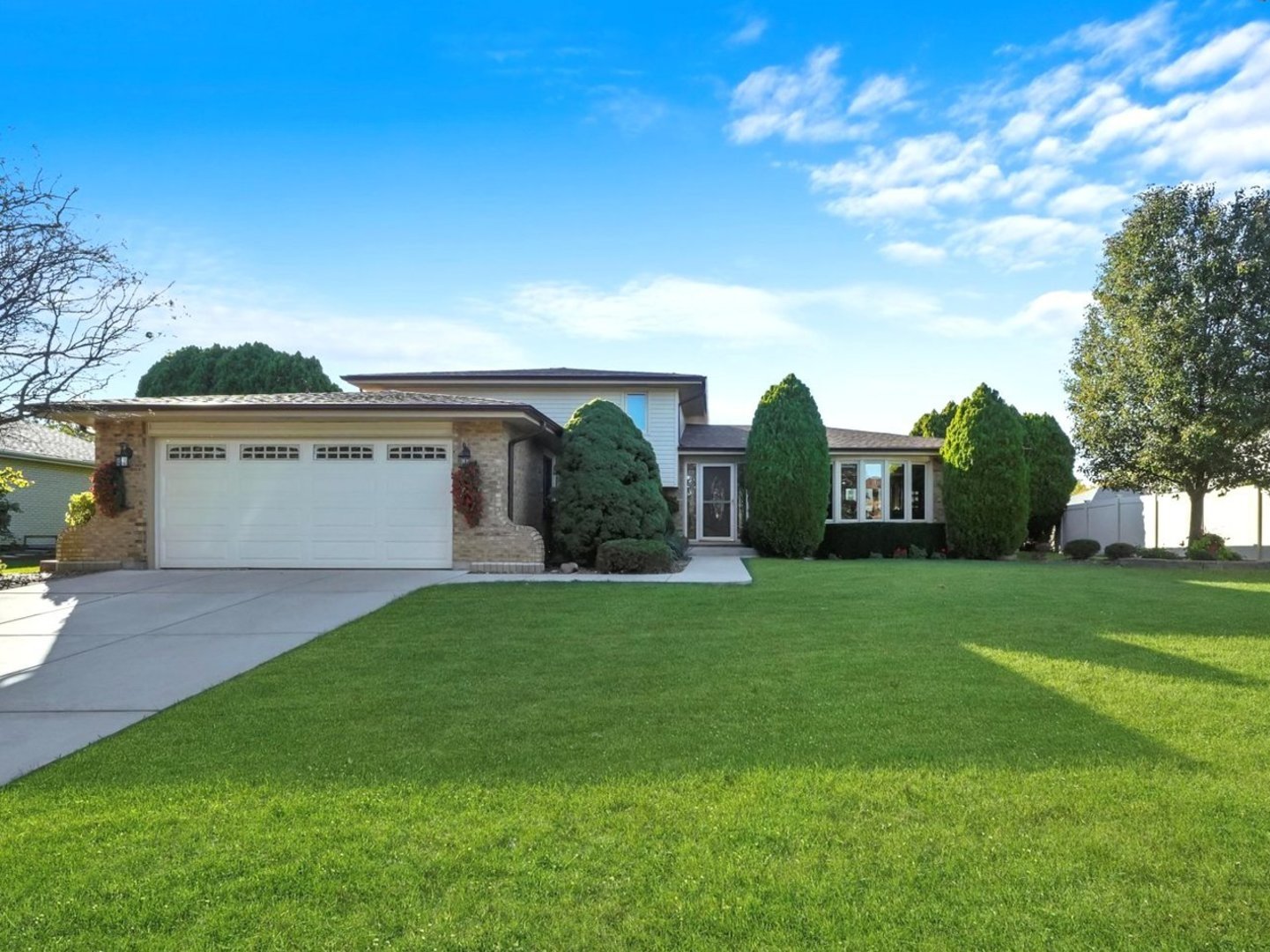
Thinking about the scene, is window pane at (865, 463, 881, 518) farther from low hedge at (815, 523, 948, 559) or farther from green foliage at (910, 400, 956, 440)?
green foliage at (910, 400, 956, 440)

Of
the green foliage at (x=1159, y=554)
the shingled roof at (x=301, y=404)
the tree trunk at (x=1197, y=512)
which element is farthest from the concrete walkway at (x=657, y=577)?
the tree trunk at (x=1197, y=512)

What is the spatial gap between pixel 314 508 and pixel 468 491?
9.69 ft

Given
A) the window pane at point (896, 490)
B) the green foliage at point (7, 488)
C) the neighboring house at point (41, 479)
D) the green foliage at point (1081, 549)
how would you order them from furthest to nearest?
the neighboring house at point (41, 479), the window pane at point (896, 490), the green foliage at point (1081, 549), the green foliage at point (7, 488)

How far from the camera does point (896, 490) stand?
21031 millimetres

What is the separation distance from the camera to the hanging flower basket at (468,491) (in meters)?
13.0

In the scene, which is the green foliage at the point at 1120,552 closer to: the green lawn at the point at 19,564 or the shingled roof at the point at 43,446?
the green lawn at the point at 19,564

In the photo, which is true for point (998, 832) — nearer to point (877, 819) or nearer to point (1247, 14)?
point (877, 819)

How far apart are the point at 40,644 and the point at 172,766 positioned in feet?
15.8

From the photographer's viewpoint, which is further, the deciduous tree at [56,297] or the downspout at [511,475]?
the downspout at [511,475]

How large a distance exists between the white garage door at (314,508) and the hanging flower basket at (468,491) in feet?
1.62

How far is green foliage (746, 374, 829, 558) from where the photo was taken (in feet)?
59.2

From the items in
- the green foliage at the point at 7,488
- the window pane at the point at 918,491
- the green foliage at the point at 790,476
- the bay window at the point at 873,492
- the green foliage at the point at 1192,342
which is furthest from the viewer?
the window pane at the point at 918,491

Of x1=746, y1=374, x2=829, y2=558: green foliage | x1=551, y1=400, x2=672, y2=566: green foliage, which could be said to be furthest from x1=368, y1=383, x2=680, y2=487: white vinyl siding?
x1=551, y1=400, x2=672, y2=566: green foliage

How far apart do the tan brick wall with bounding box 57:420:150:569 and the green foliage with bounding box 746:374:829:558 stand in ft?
41.5
